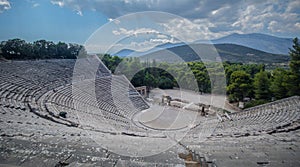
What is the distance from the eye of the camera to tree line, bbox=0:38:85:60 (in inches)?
880

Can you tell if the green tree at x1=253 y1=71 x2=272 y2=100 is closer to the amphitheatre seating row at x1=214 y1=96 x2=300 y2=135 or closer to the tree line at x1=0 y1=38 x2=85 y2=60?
the amphitheatre seating row at x1=214 y1=96 x2=300 y2=135

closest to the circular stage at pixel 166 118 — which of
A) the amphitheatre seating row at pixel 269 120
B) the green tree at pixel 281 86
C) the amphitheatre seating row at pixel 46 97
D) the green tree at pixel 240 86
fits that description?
the amphitheatre seating row at pixel 46 97

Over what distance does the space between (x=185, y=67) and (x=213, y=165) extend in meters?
29.3

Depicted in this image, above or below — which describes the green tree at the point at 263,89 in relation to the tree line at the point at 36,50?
below

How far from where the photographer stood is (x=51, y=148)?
1.93 meters

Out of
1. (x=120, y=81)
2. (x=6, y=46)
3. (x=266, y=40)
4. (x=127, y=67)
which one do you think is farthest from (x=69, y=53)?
(x=266, y=40)

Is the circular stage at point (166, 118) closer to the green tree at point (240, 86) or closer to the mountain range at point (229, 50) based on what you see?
the mountain range at point (229, 50)

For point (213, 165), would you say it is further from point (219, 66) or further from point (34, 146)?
point (219, 66)

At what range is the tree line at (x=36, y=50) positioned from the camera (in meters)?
22.3

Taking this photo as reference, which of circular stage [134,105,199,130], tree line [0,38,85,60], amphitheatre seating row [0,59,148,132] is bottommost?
circular stage [134,105,199,130]

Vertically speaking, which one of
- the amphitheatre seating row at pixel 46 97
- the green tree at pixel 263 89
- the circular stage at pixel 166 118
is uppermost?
the green tree at pixel 263 89

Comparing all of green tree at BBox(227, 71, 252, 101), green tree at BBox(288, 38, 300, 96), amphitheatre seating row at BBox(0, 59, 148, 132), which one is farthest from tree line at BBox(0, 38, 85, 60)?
green tree at BBox(288, 38, 300, 96)

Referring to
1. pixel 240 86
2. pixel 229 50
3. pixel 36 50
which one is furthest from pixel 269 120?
pixel 229 50

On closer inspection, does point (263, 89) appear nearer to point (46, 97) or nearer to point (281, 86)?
point (281, 86)
